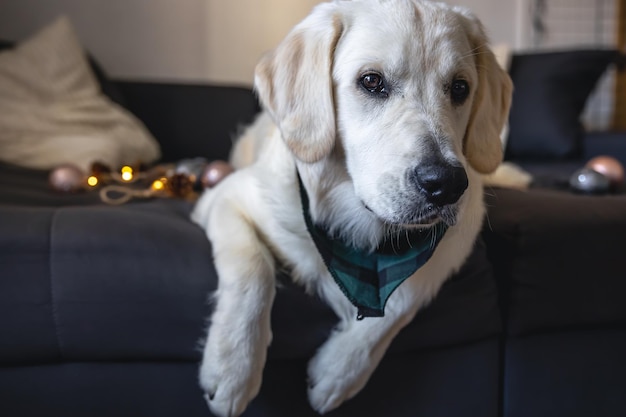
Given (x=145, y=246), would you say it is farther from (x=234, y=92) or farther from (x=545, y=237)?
(x=234, y=92)

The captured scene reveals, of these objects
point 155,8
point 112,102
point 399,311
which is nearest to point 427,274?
point 399,311

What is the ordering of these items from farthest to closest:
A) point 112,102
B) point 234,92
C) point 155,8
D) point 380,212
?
point 155,8, point 234,92, point 112,102, point 380,212

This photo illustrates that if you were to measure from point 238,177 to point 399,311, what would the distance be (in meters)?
0.46

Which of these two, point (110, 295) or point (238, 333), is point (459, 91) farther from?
point (110, 295)

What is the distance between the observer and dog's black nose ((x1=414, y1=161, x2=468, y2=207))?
0.90m

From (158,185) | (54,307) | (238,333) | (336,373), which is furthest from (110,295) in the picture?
(158,185)

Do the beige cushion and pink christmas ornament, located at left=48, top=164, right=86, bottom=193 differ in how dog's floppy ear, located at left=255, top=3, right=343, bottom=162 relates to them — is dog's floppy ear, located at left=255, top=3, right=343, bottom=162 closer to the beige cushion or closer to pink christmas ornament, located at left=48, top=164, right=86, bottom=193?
pink christmas ornament, located at left=48, top=164, right=86, bottom=193

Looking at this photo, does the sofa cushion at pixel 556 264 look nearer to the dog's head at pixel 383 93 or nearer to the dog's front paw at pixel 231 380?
the dog's head at pixel 383 93

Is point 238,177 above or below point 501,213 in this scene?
above

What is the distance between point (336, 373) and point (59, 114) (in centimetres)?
155

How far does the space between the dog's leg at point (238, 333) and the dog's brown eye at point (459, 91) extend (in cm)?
44

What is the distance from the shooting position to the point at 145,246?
110cm

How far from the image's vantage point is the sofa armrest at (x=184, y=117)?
8.41 ft

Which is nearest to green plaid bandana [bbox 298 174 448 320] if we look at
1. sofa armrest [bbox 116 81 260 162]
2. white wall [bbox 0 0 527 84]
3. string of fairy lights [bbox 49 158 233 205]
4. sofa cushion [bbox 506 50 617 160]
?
string of fairy lights [bbox 49 158 233 205]
